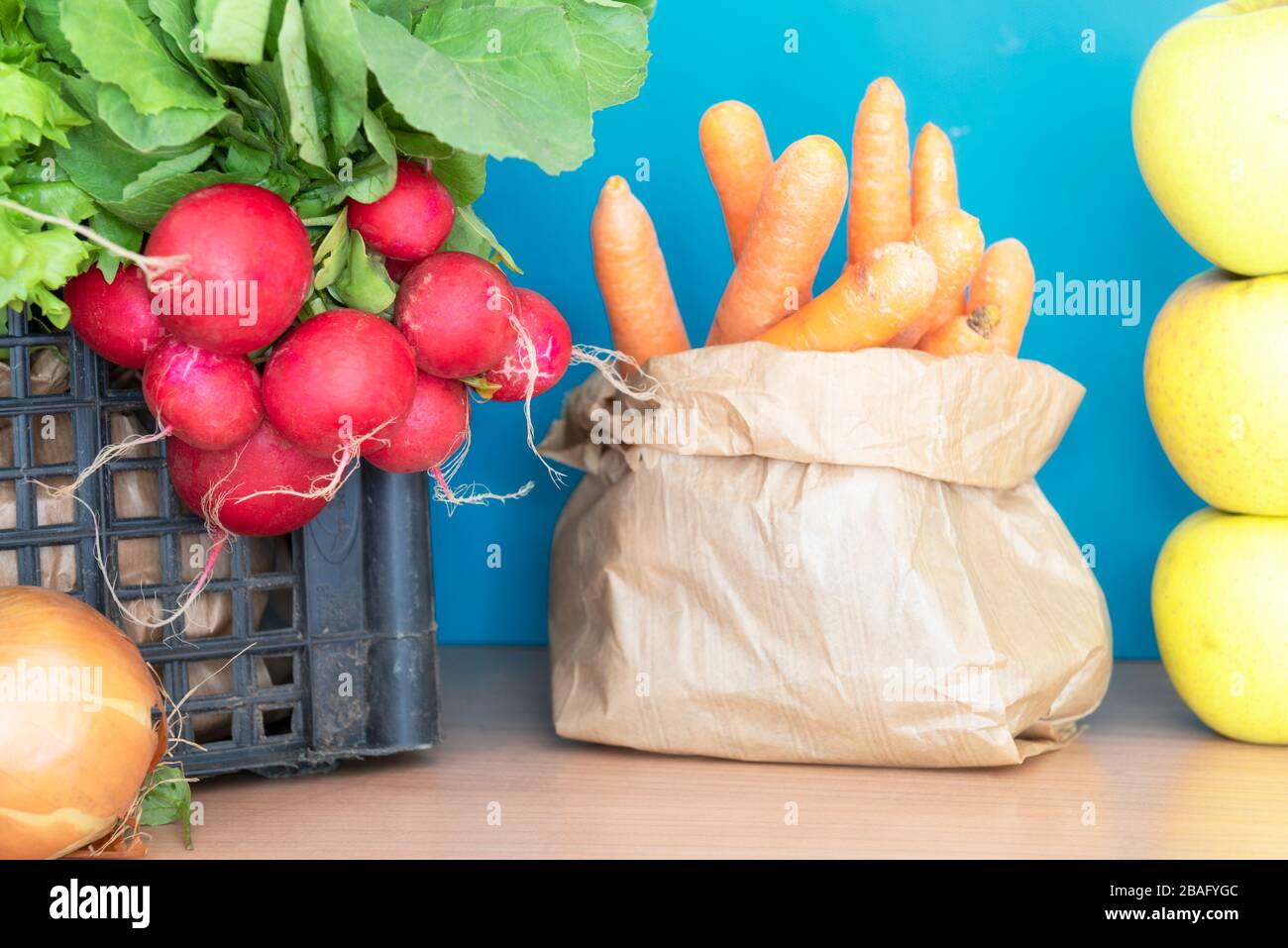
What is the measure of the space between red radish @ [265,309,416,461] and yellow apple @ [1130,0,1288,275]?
1.86 feet

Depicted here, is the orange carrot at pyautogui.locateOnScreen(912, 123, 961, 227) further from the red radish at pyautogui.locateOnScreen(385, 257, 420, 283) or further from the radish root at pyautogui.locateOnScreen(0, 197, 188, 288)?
the radish root at pyautogui.locateOnScreen(0, 197, 188, 288)

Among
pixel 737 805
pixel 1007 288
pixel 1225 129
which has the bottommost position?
pixel 737 805

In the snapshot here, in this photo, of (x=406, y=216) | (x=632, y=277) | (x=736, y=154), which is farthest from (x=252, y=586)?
(x=736, y=154)

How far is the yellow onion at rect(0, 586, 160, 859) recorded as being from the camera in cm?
63

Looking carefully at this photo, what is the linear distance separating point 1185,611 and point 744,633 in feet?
1.09

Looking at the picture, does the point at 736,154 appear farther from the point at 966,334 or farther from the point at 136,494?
the point at 136,494

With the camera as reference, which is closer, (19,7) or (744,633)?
(19,7)

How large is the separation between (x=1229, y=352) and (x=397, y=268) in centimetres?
57

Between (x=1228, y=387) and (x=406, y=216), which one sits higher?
(x=406, y=216)

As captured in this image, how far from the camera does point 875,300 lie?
0.86 m

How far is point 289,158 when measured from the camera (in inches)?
28.1

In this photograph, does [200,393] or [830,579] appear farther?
[830,579]
